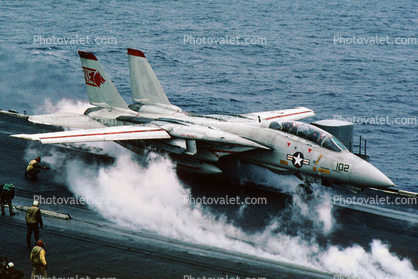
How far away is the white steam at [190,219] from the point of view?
20.5 metres

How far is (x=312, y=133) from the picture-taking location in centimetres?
2577

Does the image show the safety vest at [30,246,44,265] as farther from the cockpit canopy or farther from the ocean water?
the ocean water

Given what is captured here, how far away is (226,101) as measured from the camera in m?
51.0

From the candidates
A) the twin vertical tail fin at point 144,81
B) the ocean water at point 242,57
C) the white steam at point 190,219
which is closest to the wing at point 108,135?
the white steam at point 190,219

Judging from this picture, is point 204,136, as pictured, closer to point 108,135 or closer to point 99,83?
point 108,135

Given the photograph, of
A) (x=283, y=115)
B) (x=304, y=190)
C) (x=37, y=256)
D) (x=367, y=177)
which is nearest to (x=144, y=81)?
(x=283, y=115)

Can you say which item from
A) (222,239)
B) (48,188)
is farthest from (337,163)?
(48,188)

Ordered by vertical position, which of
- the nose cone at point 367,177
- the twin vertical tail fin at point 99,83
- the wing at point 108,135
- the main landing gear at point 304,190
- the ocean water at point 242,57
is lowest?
the main landing gear at point 304,190

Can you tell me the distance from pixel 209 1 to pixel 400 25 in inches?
1373

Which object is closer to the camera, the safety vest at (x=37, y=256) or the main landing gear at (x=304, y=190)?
the safety vest at (x=37, y=256)

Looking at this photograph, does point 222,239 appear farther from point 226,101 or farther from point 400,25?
point 400,25

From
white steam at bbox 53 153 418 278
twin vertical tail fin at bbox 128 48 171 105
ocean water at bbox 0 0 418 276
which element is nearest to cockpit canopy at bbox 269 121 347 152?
white steam at bbox 53 153 418 278

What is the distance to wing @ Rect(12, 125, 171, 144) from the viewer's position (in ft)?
85.7

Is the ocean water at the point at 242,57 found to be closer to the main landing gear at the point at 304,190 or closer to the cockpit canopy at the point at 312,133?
the main landing gear at the point at 304,190
